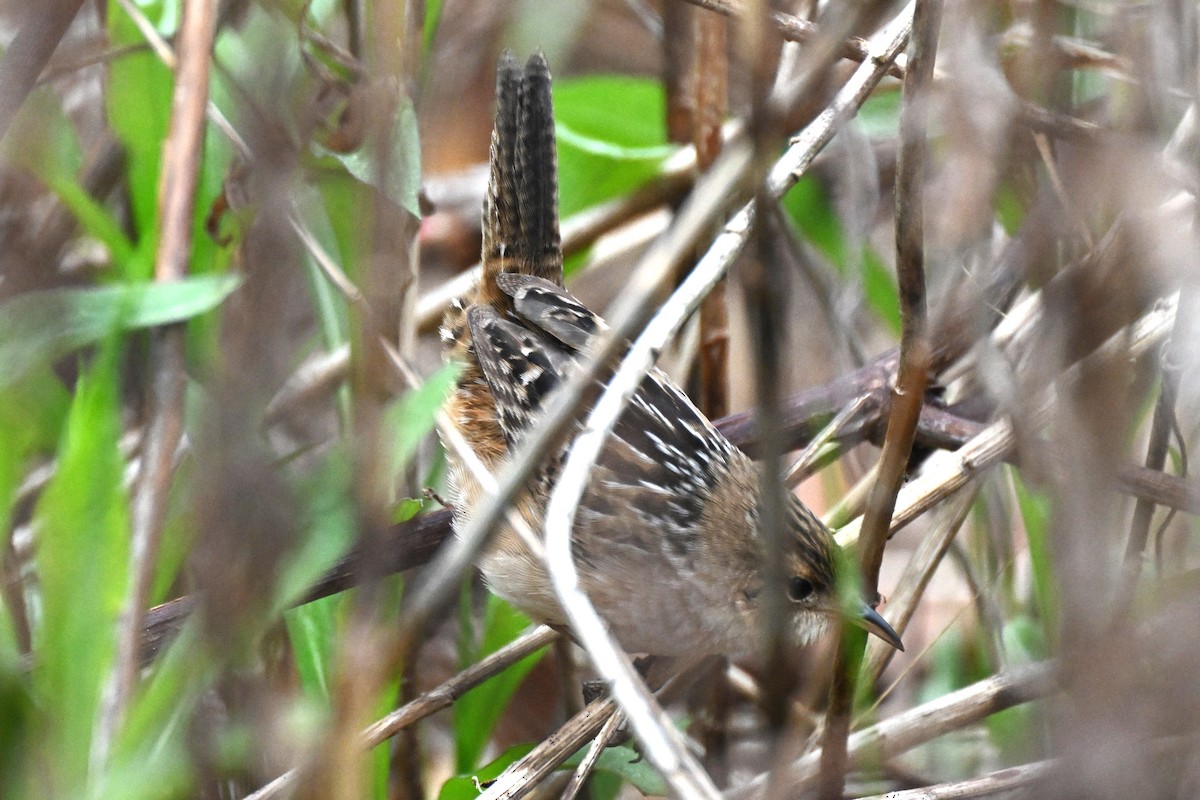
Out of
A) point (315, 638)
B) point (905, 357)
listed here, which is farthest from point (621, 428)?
point (905, 357)

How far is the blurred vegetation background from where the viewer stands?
1.16m

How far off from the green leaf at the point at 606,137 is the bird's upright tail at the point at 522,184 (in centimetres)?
49

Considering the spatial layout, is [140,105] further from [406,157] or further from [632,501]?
[632,501]

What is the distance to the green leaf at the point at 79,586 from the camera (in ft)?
4.94

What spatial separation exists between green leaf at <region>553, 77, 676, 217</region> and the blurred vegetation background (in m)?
0.01

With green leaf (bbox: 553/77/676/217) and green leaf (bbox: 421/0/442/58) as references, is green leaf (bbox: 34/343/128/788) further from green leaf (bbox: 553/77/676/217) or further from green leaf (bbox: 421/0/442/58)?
green leaf (bbox: 553/77/676/217)

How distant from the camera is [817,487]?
11.7 feet

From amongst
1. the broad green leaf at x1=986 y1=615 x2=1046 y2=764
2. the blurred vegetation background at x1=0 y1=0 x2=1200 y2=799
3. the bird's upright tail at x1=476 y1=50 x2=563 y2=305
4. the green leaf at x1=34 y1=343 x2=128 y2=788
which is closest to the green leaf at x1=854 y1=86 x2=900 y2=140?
the blurred vegetation background at x1=0 y1=0 x2=1200 y2=799

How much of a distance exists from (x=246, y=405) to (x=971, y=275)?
0.92 m

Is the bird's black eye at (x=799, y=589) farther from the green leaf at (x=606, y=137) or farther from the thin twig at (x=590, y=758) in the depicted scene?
the green leaf at (x=606, y=137)

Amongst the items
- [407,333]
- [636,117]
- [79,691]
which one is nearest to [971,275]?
A: [79,691]

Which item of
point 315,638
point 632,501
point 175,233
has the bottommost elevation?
point 315,638

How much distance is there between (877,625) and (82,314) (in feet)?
5.02

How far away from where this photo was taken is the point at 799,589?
87.3 inches
